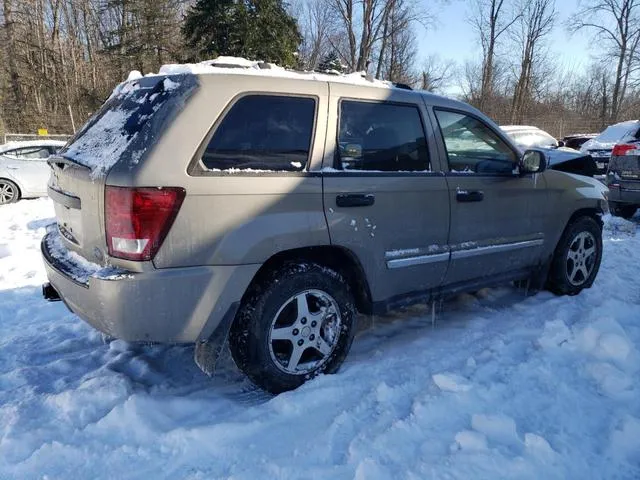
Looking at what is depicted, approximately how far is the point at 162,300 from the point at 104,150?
895mm

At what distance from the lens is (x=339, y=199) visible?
2.93 meters

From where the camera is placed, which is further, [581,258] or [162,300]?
[581,258]

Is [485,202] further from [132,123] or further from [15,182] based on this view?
[15,182]

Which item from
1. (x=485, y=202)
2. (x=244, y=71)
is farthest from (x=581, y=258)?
(x=244, y=71)

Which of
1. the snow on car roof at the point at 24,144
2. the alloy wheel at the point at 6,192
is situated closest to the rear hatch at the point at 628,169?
the snow on car roof at the point at 24,144

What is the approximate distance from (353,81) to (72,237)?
6.56ft

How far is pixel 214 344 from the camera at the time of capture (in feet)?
9.00

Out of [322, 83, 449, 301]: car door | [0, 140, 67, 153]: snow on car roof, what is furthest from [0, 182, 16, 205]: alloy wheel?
[322, 83, 449, 301]: car door

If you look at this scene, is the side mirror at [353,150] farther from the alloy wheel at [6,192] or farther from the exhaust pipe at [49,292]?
the alloy wheel at [6,192]

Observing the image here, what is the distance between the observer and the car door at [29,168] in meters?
11.5

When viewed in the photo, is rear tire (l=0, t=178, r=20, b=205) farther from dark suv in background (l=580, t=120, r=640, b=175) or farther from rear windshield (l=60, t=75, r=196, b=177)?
dark suv in background (l=580, t=120, r=640, b=175)

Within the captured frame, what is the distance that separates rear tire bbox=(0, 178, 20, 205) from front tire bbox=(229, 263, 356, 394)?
10882 millimetres

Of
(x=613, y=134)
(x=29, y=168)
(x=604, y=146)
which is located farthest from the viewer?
(x=613, y=134)

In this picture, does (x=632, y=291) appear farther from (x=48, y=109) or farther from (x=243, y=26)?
(x=48, y=109)
